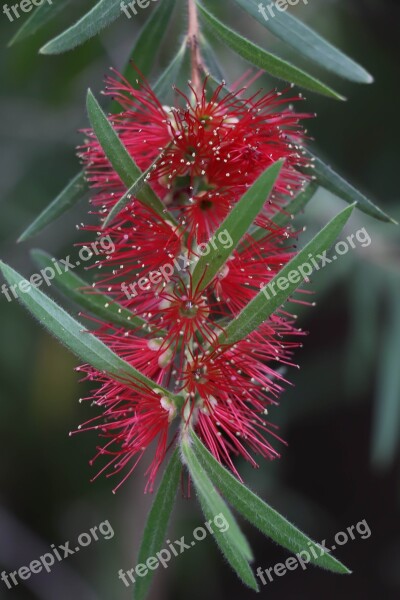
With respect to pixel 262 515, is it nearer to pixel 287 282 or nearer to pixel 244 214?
pixel 287 282

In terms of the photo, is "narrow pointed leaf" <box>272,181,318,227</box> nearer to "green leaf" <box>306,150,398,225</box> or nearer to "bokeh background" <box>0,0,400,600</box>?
"green leaf" <box>306,150,398,225</box>

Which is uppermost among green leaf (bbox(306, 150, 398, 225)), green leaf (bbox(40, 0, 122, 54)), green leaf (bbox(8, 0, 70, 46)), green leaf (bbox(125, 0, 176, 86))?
green leaf (bbox(8, 0, 70, 46))

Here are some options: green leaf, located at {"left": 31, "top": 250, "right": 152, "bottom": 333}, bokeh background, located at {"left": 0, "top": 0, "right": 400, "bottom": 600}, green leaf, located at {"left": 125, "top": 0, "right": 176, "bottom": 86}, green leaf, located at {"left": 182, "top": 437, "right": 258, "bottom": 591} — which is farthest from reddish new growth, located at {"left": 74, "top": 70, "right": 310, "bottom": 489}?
bokeh background, located at {"left": 0, "top": 0, "right": 400, "bottom": 600}

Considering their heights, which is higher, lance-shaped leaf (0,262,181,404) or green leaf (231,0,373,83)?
green leaf (231,0,373,83)

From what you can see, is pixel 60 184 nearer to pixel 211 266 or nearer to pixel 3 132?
pixel 3 132

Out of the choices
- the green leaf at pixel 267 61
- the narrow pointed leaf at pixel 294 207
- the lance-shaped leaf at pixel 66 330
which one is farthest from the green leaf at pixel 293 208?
the lance-shaped leaf at pixel 66 330

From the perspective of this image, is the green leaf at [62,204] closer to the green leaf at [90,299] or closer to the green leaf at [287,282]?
the green leaf at [90,299]

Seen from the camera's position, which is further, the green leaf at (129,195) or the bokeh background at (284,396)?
the bokeh background at (284,396)
